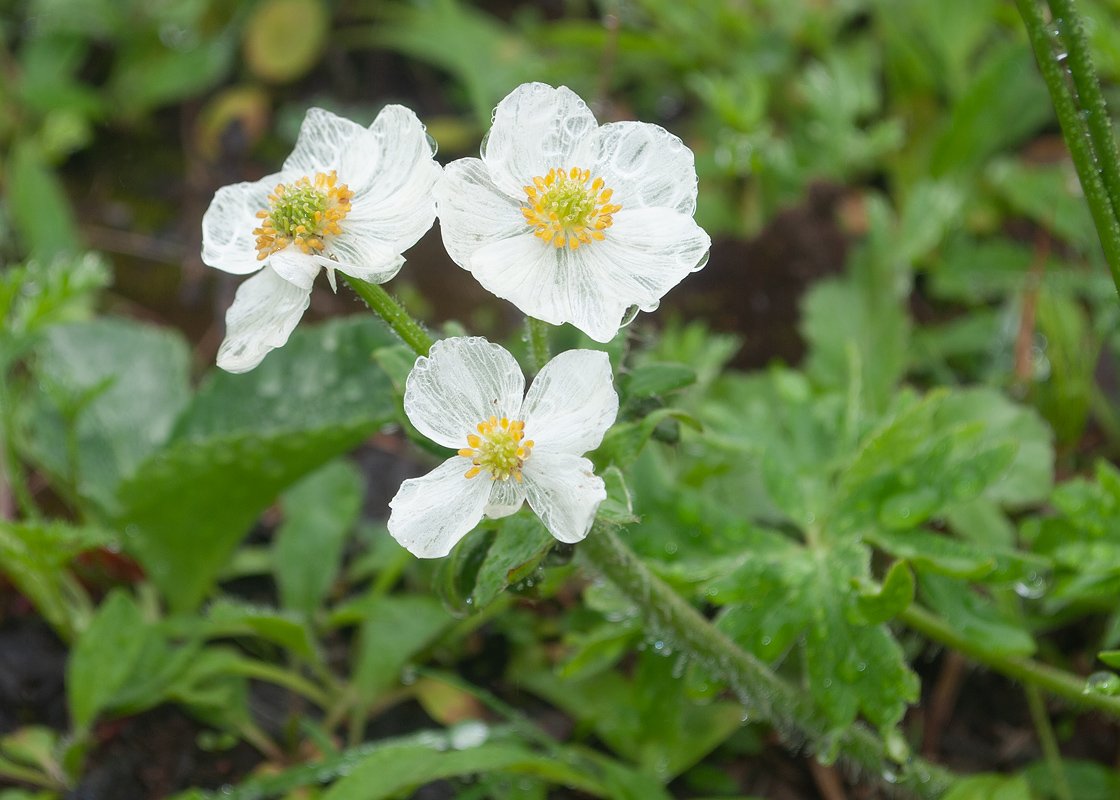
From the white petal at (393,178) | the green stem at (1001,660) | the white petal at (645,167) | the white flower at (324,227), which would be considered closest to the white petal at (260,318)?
the white flower at (324,227)

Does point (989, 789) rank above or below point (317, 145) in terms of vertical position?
below

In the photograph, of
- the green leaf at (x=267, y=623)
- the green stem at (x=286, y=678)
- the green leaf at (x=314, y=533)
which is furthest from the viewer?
the green leaf at (x=314, y=533)

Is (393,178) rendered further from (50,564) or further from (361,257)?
(50,564)

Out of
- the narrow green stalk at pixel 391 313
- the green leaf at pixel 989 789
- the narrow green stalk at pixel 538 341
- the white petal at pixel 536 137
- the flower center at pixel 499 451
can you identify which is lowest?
the green leaf at pixel 989 789

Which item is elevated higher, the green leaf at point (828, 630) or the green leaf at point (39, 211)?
the green leaf at point (39, 211)

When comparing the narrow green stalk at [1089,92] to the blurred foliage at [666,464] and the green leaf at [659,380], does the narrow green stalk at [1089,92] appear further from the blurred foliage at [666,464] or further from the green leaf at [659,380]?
the green leaf at [659,380]

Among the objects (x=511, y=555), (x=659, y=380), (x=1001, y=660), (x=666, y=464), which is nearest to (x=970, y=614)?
(x=1001, y=660)

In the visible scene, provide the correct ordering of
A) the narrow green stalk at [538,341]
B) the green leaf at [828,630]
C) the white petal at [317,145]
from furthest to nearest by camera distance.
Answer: the green leaf at [828,630] < the white petal at [317,145] < the narrow green stalk at [538,341]

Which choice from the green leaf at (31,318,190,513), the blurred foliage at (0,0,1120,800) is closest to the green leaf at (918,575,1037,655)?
the blurred foliage at (0,0,1120,800)
